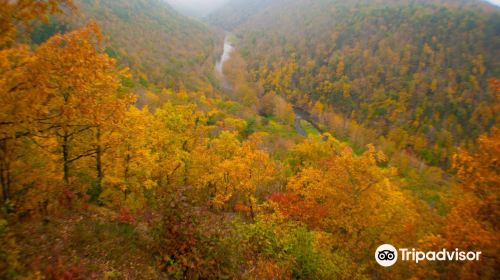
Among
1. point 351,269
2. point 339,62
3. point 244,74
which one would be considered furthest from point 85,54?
point 339,62

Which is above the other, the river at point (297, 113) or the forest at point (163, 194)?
the forest at point (163, 194)

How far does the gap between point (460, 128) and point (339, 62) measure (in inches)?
2926

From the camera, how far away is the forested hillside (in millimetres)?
121625

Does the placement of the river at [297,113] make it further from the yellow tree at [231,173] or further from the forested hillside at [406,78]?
the yellow tree at [231,173]

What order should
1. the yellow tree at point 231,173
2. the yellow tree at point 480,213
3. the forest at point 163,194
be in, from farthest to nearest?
the yellow tree at point 231,173 < the yellow tree at point 480,213 < the forest at point 163,194

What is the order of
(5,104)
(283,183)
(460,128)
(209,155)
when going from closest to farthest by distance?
(5,104) < (209,155) < (283,183) < (460,128)

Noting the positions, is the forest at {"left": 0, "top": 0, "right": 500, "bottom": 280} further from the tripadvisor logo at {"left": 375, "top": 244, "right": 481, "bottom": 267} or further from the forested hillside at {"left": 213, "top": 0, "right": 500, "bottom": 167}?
the forested hillside at {"left": 213, "top": 0, "right": 500, "bottom": 167}

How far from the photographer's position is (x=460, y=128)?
122m

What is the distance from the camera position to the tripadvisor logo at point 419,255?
29.0 ft

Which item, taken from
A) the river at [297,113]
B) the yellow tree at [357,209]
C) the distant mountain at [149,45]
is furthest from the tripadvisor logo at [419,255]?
the distant mountain at [149,45]

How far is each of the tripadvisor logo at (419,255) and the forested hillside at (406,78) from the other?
3835 inches

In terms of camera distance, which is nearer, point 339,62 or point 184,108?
point 184,108

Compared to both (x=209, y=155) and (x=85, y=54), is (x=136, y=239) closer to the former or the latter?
(x=85, y=54)

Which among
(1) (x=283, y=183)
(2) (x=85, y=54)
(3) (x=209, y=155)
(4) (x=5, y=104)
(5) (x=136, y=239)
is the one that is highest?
(2) (x=85, y=54)
